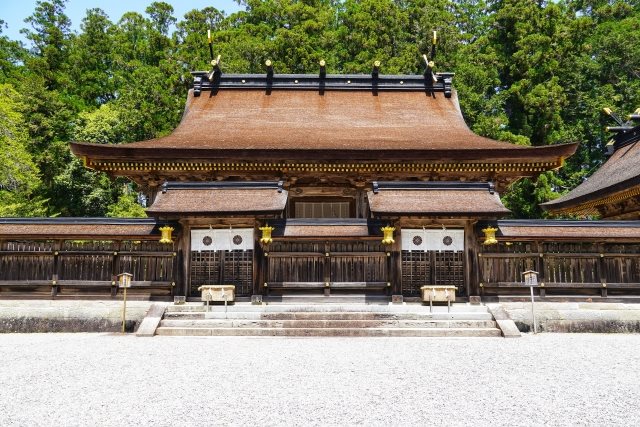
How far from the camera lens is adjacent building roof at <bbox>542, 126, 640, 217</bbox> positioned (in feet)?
48.8

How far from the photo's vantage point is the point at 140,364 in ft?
24.8

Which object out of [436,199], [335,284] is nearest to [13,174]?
[335,284]

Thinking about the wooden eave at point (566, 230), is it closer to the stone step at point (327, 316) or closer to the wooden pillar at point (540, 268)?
the wooden pillar at point (540, 268)

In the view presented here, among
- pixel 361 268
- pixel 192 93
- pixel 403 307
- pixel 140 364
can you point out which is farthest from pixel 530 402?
pixel 192 93

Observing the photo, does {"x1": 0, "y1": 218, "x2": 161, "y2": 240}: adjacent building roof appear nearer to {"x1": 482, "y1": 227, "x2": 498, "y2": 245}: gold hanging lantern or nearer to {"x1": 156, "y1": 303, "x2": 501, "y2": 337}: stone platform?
{"x1": 156, "y1": 303, "x2": 501, "y2": 337}: stone platform

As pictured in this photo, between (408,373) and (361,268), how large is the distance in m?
5.83

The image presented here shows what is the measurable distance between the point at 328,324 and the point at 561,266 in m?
6.59

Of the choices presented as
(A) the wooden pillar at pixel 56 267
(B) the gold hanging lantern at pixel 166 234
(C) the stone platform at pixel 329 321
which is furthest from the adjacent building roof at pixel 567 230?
(A) the wooden pillar at pixel 56 267

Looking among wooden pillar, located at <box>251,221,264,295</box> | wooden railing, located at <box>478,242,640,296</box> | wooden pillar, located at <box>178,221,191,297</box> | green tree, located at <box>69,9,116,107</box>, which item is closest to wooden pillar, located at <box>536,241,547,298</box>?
wooden railing, located at <box>478,242,640,296</box>

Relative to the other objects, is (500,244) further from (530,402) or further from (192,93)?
(192,93)

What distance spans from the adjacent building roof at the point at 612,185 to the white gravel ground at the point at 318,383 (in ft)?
23.4

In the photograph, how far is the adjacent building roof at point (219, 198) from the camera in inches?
474

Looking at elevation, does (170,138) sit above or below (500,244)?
above

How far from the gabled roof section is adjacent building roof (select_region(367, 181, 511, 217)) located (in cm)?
158
